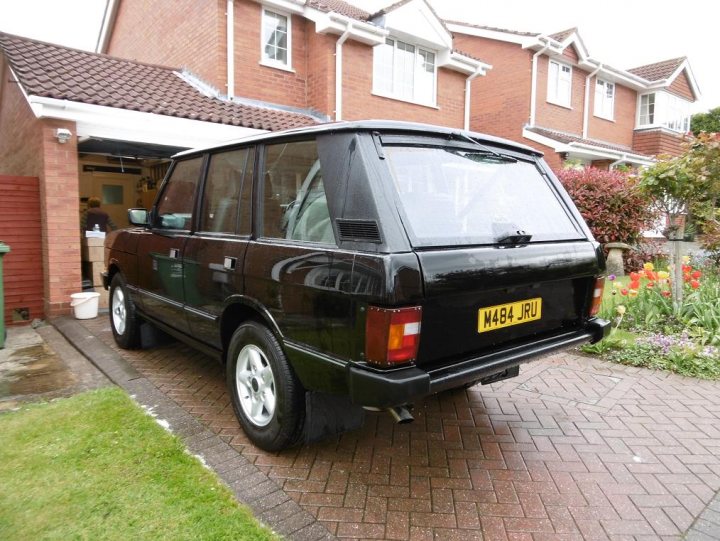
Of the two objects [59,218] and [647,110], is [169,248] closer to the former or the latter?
[59,218]

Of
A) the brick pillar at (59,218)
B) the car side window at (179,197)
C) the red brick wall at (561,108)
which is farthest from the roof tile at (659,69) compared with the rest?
the car side window at (179,197)

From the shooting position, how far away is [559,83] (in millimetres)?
17438

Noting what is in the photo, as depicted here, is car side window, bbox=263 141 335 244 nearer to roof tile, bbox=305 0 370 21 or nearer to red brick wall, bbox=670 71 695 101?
roof tile, bbox=305 0 370 21

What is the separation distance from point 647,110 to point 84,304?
75.5 ft

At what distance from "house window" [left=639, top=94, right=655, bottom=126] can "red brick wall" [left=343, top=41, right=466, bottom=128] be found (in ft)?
37.4

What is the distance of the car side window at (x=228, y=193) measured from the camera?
324 centimetres

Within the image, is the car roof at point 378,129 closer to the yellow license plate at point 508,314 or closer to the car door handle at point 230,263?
the car door handle at point 230,263

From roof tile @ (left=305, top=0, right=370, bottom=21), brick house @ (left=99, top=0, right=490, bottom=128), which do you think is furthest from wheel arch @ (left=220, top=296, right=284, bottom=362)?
roof tile @ (left=305, top=0, right=370, bottom=21)

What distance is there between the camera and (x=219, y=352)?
11.4 ft

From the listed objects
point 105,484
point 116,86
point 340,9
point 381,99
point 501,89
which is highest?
point 340,9

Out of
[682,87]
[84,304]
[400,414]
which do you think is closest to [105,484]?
[400,414]

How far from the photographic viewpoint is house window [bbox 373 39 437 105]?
12.9 metres

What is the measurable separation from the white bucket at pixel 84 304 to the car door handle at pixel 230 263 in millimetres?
4435

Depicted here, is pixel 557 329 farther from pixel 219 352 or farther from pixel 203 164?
pixel 203 164
